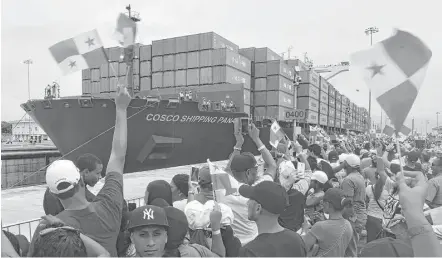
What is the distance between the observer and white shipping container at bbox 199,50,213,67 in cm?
2530

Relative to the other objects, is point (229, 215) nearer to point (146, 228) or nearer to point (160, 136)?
point (146, 228)

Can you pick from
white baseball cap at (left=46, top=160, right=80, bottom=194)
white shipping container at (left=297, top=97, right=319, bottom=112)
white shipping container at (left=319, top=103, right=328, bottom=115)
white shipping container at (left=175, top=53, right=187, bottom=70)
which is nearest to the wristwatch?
white baseball cap at (left=46, top=160, right=80, bottom=194)

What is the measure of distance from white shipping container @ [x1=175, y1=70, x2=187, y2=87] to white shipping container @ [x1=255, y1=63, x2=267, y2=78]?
7655 mm

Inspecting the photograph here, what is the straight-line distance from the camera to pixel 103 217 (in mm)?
2262

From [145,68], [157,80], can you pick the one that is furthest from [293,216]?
[145,68]

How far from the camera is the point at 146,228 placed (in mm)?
2080

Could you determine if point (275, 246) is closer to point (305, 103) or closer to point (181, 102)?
point (181, 102)

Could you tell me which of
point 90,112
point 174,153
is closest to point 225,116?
point 174,153

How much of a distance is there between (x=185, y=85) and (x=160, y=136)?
9733mm

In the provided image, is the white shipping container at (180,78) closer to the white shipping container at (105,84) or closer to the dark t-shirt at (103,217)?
the white shipping container at (105,84)

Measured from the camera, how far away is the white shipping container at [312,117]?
38.0 meters

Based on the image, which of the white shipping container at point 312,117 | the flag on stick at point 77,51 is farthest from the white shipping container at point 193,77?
the flag on stick at point 77,51

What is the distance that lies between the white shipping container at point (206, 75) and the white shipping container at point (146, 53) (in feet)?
19.9

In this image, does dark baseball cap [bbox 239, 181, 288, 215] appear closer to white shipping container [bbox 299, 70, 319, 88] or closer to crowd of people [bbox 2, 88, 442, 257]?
crowd of people [bbox 2, 88, 442, 257]
